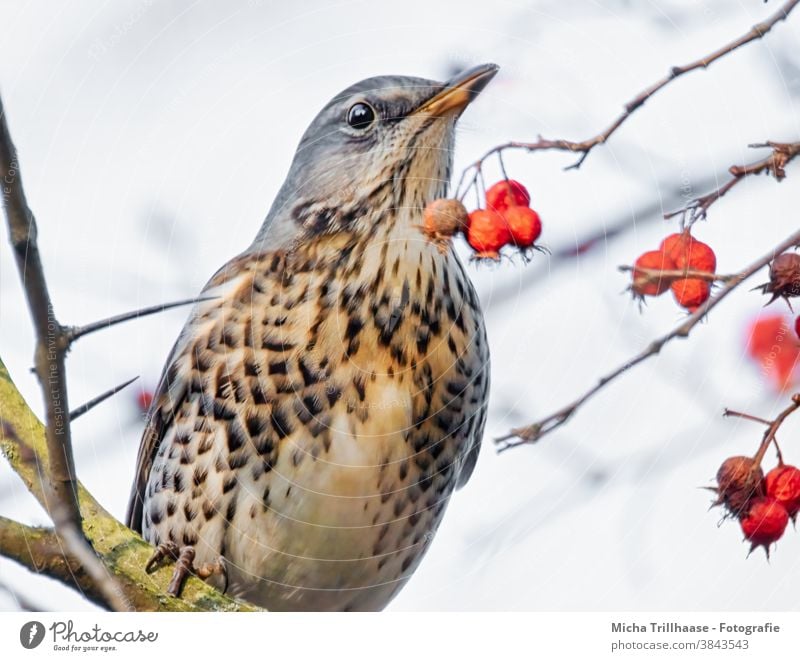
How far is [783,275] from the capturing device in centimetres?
95

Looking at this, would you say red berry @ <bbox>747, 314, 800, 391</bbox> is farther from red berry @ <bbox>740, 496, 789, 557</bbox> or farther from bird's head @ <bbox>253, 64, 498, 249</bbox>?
bird's head @ <bbox>253, 64, 498, 249</bbox>

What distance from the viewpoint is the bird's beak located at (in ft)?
4.42

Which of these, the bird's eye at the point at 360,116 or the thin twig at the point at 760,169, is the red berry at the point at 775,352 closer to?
the thin twig at the point at 760,169

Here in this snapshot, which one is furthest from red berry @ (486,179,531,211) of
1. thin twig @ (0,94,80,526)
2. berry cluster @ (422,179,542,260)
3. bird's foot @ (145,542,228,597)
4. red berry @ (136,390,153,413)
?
red berry @ (136,390,153,413)

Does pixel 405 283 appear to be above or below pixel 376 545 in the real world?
above

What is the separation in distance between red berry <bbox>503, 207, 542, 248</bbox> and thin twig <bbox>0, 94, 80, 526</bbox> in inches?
18.0

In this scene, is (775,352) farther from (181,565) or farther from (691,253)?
(181,565)

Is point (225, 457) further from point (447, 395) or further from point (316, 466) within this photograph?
point (447, 395)

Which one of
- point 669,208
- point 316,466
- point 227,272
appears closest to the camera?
point 669,208

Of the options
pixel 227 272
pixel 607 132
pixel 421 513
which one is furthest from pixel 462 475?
pixel 607 132

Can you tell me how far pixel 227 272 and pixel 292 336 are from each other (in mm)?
155

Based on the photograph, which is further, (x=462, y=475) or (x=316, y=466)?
(x=462, y=475)

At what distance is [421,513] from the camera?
1.58 m

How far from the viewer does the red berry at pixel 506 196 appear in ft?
3.79
